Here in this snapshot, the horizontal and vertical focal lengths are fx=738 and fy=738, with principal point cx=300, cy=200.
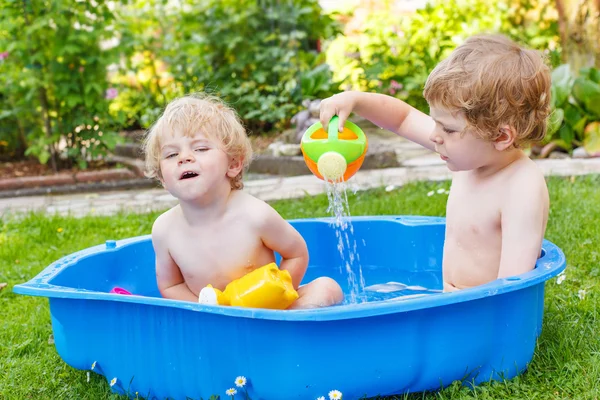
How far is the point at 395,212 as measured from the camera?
319 centimetres

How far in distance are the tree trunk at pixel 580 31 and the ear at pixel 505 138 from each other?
3579 millimetres

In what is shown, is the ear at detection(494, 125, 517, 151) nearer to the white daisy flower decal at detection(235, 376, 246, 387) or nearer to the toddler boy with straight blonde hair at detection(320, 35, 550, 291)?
the toddler boy with straight blonde hair at detection(320, 35, 550, 291)

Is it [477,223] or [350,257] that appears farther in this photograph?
[350,257]

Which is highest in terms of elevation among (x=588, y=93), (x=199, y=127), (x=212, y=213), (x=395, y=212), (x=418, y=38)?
(x=199, y=127)

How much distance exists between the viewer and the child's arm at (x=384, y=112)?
1950 millimetres

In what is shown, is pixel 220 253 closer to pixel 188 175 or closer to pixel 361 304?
pixel 188 175

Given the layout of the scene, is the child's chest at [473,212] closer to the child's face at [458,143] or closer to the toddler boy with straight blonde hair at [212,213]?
the child's face at [458,143]

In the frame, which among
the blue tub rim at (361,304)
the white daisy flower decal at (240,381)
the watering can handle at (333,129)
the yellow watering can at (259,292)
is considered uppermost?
the watering can handle at (333,129)

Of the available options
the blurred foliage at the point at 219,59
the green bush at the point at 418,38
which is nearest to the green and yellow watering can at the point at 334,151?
the blurred foliage at the point at 219,59

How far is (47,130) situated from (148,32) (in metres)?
2.08

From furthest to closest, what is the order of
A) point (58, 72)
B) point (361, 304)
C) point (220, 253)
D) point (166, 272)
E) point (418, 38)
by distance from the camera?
point (418, 38)
point (58, 72)
point (166, 272)
point (220, 253)
point (361, 304)

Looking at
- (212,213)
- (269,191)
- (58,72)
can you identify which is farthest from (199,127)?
(58,72)

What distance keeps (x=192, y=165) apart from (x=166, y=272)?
14.4 inches

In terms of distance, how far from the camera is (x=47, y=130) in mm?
4891
